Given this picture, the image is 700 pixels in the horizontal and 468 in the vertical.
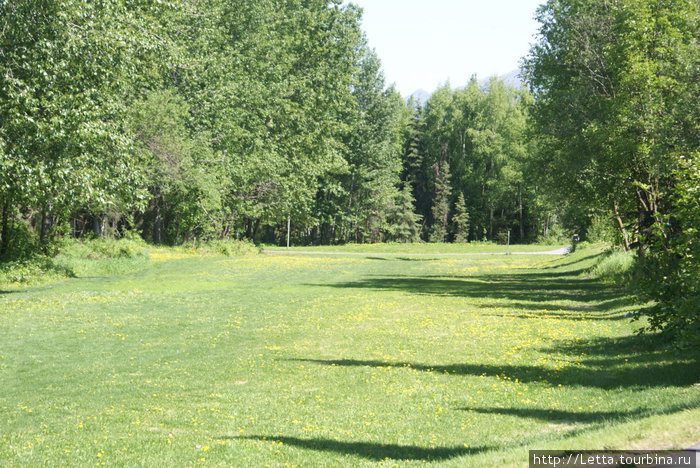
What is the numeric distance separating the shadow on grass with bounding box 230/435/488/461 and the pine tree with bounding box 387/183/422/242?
74904 millimetres

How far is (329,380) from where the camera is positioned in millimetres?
11977

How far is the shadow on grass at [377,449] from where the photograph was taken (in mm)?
7832

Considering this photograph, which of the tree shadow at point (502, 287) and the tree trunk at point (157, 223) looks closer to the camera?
the tree shadow at point (502, 287)

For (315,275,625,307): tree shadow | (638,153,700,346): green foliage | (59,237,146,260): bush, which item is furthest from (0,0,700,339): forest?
(315,275,625,307): tree shadow

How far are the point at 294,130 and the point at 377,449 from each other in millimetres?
46801

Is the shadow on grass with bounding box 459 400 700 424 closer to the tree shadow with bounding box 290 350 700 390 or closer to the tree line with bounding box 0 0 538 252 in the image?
the tree shadow with bounding box 290 350 700 390

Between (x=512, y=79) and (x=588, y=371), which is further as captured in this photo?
(x=512, y=79)

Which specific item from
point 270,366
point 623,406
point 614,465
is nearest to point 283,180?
point 270,366

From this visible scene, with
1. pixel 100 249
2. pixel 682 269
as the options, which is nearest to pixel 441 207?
pixel 100 249

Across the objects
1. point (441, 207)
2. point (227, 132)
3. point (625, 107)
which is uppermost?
point (227, 132)

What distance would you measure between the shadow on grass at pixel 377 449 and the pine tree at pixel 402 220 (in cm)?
7490

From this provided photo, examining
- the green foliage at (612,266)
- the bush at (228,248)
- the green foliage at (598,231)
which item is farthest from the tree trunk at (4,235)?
the green foliage at (598,231)

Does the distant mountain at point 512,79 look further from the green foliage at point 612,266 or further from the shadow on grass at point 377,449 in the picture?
the shadow on grass at point 377,449

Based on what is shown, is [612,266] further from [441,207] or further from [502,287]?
[441,207]
